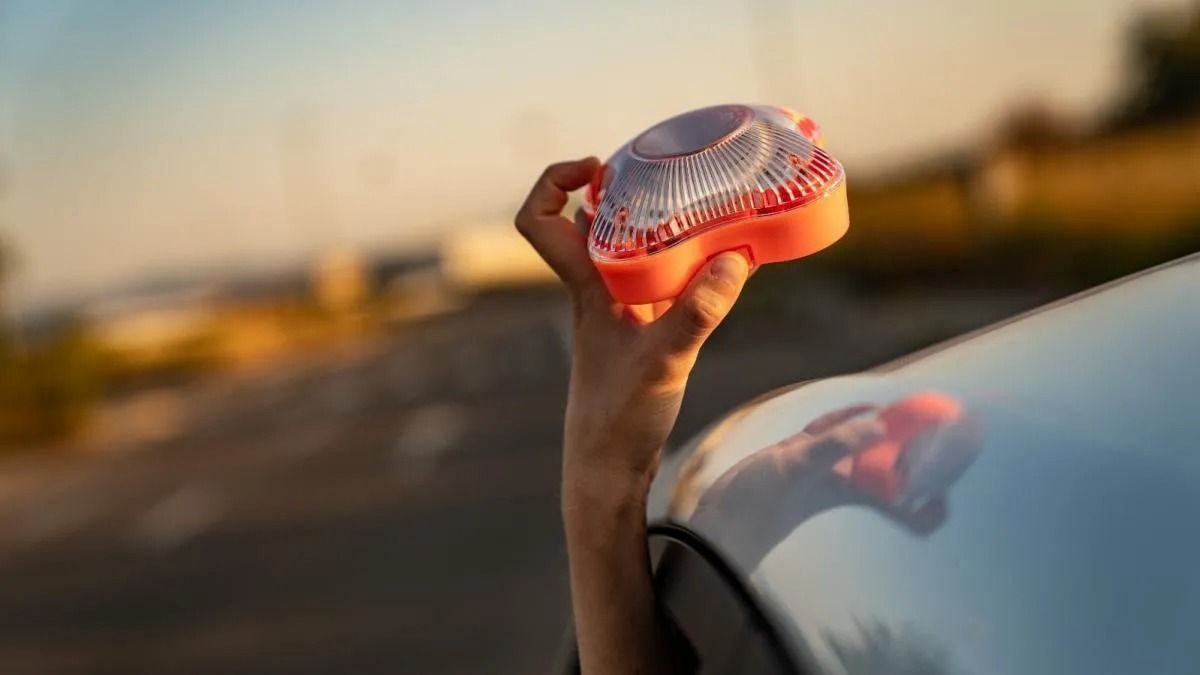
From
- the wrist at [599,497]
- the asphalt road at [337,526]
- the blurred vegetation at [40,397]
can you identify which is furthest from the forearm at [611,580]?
the blurred vegetation at [40,397]

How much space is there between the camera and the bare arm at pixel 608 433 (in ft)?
4.27

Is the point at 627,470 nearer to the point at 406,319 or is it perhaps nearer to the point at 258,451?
the point at 258,451

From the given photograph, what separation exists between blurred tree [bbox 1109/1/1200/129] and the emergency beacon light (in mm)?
29325

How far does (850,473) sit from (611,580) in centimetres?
31

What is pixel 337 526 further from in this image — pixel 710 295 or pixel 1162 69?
pixel 1162 69

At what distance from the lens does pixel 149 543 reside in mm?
13156

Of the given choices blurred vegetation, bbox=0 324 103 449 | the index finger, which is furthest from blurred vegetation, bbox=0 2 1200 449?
the index finger

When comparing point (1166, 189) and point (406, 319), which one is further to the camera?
point (406, 319)

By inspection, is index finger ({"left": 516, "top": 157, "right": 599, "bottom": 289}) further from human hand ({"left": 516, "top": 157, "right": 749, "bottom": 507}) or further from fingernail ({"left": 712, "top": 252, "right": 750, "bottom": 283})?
fingernail ({"left": 712, "top": 252, "right": 750, "bottom": 283})

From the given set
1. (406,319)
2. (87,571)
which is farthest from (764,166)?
(406,319)

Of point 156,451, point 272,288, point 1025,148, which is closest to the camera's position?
point 156,451

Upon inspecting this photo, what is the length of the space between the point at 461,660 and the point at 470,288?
65184 millimetres

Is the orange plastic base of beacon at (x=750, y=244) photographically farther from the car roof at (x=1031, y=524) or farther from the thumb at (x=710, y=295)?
the car roof at (x=1031, y=524)

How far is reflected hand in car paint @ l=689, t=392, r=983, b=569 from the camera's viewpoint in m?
1.13
